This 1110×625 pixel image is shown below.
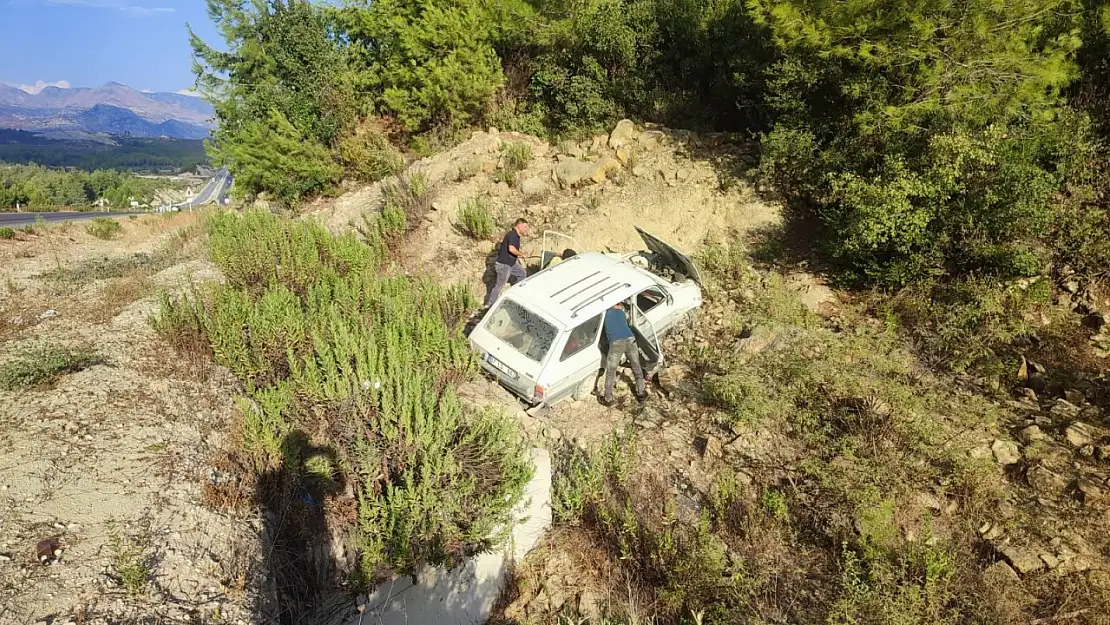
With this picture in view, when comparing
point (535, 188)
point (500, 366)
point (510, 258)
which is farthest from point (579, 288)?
point (535, 188)

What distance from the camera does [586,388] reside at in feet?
22.3

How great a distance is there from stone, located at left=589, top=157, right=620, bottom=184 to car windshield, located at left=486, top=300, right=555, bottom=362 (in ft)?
19.8

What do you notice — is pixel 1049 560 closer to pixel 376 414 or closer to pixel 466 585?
pixel 466 585

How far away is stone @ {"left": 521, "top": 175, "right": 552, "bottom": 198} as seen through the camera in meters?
11.7

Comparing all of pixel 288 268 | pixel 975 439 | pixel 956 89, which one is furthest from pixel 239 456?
pixel 956 89

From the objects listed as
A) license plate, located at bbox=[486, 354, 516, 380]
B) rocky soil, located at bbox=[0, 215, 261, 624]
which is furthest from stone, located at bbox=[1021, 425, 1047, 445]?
rocky soil, located at bbox=[0, 215, 261, 624]

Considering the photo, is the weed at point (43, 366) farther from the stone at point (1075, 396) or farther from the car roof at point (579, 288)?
the stone at point (1075, 396)

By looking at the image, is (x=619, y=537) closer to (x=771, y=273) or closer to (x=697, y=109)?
(x=771, y=273)

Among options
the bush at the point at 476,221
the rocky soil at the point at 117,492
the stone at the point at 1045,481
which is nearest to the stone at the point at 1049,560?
the stone at the point at 1045,481

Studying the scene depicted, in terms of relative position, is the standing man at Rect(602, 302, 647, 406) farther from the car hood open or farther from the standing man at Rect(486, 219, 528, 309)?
the standing man at Rect(486, 219, 528, 309)

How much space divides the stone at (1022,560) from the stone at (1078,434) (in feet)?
5.20

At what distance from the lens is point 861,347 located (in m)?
6.70

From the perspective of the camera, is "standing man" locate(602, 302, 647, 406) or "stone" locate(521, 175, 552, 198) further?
"stone" locate(521, 175, 552, 198)

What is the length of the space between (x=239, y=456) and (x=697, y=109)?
477 inches
